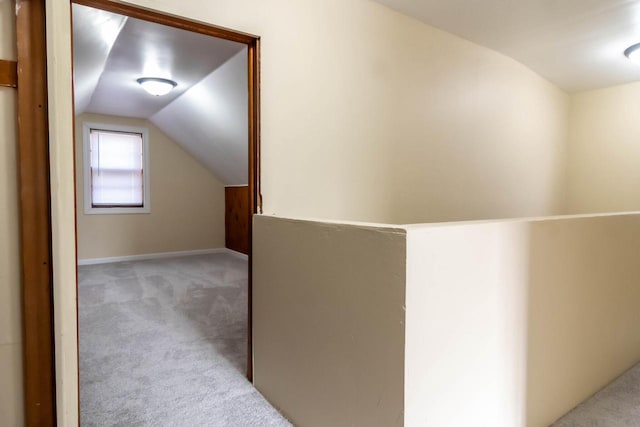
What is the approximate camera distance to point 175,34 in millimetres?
2506

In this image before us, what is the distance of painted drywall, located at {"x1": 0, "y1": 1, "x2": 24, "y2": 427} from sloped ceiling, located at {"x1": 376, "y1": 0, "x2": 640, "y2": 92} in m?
1.93

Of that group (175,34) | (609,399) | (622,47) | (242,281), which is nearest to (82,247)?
(242,281)

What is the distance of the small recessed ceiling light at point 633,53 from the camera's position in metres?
2.78

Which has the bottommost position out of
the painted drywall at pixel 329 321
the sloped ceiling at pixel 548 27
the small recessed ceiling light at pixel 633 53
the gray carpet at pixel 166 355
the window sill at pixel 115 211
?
the gray carpet at pixel 166 355

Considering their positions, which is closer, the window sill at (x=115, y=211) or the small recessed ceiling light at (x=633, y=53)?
the small recessed ceiling light at (x=633, y=53)

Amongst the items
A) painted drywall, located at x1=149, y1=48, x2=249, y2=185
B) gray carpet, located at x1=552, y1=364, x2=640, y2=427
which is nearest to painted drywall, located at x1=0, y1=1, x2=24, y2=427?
painted drywall, located at x1=149, y1=48, x2=249, y2=185

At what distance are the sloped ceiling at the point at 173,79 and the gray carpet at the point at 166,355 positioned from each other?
1.82 meters

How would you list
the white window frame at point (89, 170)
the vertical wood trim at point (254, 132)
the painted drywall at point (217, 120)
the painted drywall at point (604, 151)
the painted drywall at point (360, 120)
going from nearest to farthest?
the painted drywall at point (360, 120), the vertical wood trim at point (254, 132), the painted drywall at point (217, 120), the painted drywall at point (604, 151), the white window frame at point (89, 170)

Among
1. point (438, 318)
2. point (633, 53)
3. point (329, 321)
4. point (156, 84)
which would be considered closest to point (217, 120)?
point (156, 84)

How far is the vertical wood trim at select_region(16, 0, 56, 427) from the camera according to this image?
1.30 m

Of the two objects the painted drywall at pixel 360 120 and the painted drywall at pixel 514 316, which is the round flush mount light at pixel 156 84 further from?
the painted drywall at pixel 514 316

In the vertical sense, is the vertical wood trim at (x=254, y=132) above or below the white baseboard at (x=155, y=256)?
above

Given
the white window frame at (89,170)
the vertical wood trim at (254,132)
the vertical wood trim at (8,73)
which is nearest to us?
the vertical wood trim at (8,73)

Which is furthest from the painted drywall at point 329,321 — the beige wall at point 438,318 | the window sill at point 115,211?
the window sill at point 115,211
